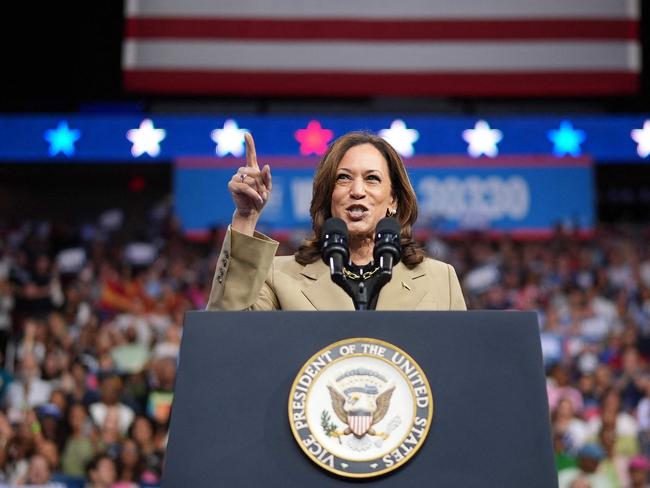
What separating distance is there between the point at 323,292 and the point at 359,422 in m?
0.58

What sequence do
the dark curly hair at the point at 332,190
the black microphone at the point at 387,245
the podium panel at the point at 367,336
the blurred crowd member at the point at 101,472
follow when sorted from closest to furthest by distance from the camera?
the podium panel at the point at 367,336 < the black microphone at the point at 387,245 < the dark curly hair at the point at 332,190 < the blurred crowd member at the point at 101,472

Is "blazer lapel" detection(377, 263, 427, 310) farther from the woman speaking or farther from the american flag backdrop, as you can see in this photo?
the american flag backdrop

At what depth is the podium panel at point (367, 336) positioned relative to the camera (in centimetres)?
133

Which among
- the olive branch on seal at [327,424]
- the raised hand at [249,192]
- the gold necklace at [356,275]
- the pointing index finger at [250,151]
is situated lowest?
the olive branch on seal at [327,424]

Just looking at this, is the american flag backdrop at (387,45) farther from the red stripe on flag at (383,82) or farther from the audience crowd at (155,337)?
the audience crowd at (155,337)

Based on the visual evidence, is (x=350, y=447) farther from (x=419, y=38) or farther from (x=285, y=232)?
(x=285, y=232)

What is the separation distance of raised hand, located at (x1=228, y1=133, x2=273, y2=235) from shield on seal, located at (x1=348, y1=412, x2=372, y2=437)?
493 mm

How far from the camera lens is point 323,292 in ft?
6.25

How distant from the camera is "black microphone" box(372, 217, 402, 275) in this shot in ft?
5.35

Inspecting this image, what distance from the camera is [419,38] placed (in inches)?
335

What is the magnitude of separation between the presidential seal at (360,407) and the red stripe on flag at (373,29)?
7362 millimetres

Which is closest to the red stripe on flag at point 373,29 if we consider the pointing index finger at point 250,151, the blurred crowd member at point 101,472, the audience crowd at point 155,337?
the audience crowd at point 155,337

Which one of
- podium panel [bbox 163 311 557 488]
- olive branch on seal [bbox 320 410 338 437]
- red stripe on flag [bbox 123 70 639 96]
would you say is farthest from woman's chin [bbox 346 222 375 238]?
red stripe on flag [bbox 123 70 639 96]

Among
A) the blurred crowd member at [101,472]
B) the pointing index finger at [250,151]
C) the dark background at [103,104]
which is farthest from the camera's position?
the dark background at [103,104]
